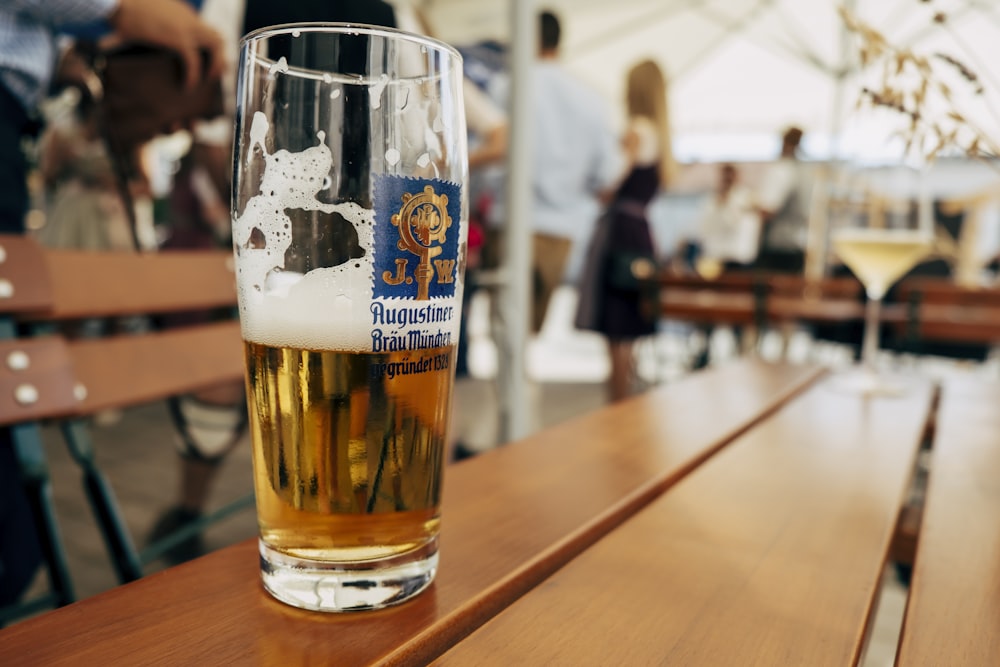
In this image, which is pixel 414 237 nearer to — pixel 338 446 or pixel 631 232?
pixel 338 446

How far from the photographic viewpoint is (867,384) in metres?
1.03

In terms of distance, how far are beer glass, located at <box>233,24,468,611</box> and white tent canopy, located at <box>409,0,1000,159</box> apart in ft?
15.1

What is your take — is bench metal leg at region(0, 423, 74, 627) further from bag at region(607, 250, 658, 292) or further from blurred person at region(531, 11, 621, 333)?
bag at region(607, 250, 658, 292)

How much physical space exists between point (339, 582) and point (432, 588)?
2.1 inches

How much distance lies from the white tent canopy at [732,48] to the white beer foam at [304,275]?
4635 millimetres

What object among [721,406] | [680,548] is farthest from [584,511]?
[721,406]

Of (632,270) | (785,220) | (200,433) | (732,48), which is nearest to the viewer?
(200,433)

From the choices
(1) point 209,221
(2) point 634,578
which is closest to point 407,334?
(2) point 634,578

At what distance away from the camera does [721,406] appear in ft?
2.83

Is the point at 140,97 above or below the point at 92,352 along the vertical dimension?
above

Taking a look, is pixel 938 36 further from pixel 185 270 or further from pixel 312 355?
pixel 312 355

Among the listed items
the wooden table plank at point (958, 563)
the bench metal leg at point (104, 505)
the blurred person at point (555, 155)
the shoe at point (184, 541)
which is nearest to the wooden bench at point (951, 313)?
the blurred person at point (555, 155)

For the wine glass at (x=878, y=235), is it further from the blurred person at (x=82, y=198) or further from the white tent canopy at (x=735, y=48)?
the white tent canopy at (x=735, y=48)

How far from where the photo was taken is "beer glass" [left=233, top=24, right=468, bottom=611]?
298mm
